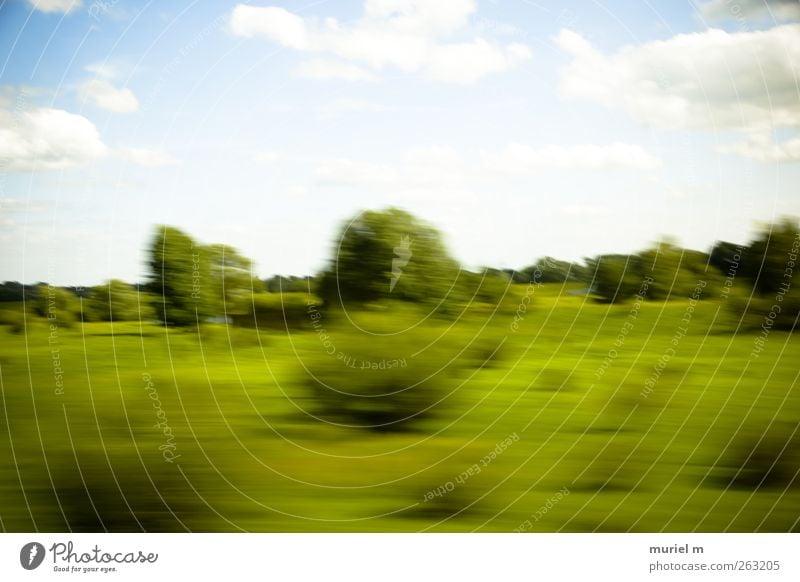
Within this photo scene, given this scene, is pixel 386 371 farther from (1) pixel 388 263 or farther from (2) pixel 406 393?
(1) pixel 388 263

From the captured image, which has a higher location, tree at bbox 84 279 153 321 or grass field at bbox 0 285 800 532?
tree at bbox 84 279 153 321

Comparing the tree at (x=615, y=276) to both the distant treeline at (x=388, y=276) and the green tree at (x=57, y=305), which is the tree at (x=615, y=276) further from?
the green tree at (x=57, y=305)

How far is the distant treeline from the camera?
5.09 metres

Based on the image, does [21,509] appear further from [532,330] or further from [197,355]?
[532,330]

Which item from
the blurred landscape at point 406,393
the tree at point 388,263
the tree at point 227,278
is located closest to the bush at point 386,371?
the blurred landscape at point 406,393

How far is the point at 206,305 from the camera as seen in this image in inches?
217

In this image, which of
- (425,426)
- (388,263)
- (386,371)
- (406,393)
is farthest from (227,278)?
(425,426)

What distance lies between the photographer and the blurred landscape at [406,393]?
4.88m
